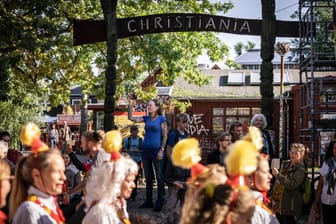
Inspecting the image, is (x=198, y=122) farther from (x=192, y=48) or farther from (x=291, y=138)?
(x=192, y=48)

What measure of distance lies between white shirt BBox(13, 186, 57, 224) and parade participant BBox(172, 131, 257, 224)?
1.18 m

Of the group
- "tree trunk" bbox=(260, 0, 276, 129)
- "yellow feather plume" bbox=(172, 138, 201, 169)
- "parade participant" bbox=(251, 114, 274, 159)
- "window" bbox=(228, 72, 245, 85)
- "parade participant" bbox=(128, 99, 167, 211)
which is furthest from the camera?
"window" bbox=(228, 72, 245, 85)

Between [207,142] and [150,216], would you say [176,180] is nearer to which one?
[150,216]

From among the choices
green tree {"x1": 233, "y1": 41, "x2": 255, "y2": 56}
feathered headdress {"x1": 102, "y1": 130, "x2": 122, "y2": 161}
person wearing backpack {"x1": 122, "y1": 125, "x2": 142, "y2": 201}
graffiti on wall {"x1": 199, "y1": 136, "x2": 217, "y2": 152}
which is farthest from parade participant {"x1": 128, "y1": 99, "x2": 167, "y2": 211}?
green tree {"x1": 233, "y1": 41, "x2": 255, "y2": 56}

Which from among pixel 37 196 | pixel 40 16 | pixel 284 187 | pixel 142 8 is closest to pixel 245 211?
pixel 37 196

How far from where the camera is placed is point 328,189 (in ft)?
22.7

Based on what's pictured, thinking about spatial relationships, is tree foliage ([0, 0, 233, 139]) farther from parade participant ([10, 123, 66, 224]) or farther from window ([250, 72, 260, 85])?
parade participant ([10, 123, 66, 224])

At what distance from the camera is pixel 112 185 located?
4336 millimetres

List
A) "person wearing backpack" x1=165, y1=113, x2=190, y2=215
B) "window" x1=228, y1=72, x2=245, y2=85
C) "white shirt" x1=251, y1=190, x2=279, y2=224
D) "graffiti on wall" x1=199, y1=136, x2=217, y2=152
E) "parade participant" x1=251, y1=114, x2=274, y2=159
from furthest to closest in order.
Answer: "window" x1=228, y1=72, x2=245, y2=85 < "graffiti on wall" x1=199, y1=136, x2=217, y2=152 < "parade participant" x1=251, y1=114, x2=274, y2=159 < "person wearing backpack" x1=165, y1=113, x2=190, y2=215 < "white shirt" x1=251, y1=190, x2=279, y2=224

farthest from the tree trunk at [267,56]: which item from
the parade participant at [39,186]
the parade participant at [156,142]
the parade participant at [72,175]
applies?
the parade participant at [39,186]

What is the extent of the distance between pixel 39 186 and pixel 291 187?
3781 mm

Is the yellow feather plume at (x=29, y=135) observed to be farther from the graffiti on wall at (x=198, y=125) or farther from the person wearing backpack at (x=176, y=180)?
the graffiti on wall at (x=198, y=125)

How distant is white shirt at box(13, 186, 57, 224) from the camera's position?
3693mm

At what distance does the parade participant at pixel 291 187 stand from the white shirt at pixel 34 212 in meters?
3.48
